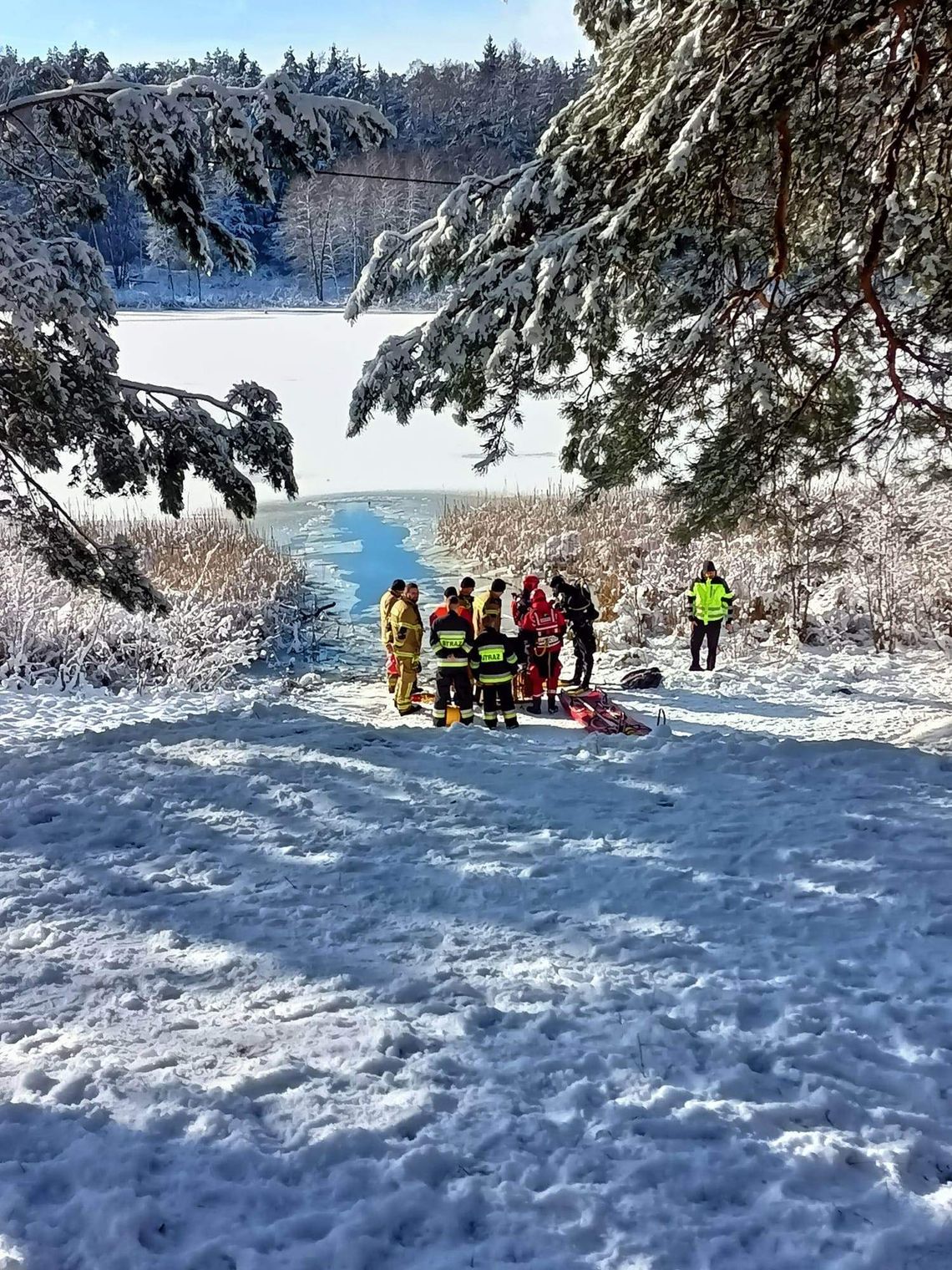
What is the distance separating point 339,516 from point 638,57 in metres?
23.4

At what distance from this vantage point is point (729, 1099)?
9.83ft

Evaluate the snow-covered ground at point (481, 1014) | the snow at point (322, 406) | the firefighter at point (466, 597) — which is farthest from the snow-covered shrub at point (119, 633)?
the snow at point (322, 406)

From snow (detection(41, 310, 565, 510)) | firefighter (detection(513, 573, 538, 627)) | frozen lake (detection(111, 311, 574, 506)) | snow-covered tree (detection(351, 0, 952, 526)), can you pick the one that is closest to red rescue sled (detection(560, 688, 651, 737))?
firefighter (detection(513, 573, 538, 627))

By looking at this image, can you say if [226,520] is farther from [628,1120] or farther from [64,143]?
[628,1120]

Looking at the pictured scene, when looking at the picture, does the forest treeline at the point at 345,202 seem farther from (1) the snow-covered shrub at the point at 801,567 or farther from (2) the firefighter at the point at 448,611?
(2) the firefighter at the point at 448,611

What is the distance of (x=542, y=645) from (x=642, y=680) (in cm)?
205

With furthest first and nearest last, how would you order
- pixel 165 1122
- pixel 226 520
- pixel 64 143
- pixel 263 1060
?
pixel 226 520 → pixel 64 143 → pixel 263 1060 → pixel 165 1122

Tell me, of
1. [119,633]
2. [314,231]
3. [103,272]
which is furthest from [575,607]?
[314,231]

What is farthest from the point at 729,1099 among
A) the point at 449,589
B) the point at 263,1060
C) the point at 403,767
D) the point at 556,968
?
the point at 449,589

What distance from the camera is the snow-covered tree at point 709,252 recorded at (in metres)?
5.42

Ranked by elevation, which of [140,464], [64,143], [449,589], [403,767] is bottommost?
[403,767]

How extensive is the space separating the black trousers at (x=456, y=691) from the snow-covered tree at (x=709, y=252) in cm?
277

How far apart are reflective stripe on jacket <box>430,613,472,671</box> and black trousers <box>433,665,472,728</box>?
3.8 inches

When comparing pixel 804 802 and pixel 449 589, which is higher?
pixel 449 589
